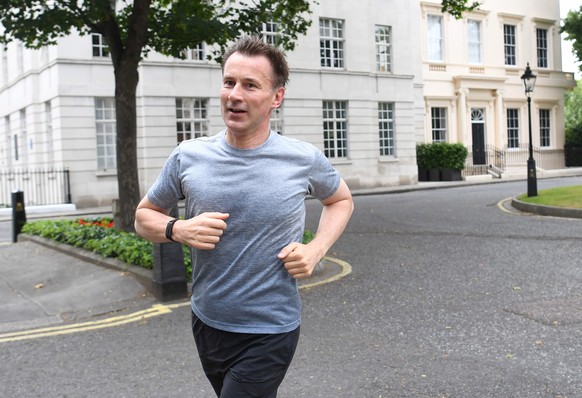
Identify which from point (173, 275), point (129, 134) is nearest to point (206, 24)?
point (129, 134)

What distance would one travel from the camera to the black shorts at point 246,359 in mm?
2414

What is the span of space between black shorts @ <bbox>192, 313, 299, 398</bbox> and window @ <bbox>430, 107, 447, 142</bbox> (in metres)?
32.5

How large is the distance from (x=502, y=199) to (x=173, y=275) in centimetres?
1406

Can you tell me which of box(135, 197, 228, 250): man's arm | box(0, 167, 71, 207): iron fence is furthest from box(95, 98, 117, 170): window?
Answer: box(135, 197, 228, 250): man's arm

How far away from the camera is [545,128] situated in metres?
38.8

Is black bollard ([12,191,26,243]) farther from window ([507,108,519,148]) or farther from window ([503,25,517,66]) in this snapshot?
window ([503,25,517,66])

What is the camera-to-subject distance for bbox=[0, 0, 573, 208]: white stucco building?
2283cm

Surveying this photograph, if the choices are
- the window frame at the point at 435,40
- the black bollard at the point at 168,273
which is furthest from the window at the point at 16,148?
the black bollard at the point at 168,273

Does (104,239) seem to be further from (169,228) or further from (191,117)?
(191,117)

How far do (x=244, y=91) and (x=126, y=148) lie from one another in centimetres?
918

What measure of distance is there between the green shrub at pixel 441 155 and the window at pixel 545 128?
986 cm

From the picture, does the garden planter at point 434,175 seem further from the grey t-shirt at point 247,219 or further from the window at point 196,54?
the grey t-shirt at point 247,219

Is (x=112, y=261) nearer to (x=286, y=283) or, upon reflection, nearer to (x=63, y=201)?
(x=286, y=283)

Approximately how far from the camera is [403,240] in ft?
36.4
